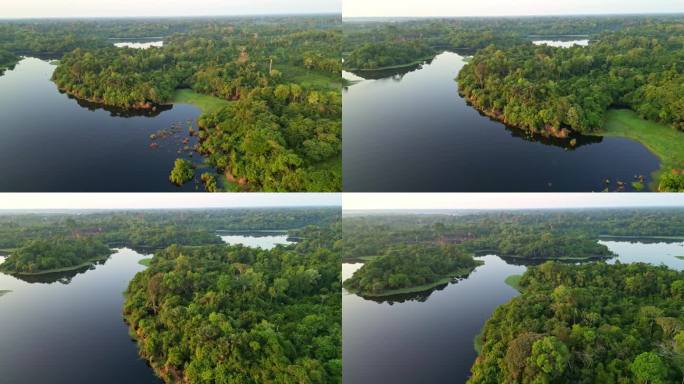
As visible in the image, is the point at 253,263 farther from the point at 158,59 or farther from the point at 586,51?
the point at 586,51

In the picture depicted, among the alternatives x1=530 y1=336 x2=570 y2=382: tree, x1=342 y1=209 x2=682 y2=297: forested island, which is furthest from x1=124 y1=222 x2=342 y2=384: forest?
x1=530 y1=336 x2=570 y2=382: tree

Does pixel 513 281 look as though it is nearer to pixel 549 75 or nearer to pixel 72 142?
pixel 549 75

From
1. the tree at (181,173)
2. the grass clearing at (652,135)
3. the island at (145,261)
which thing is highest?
the grass clearing at (652,135)

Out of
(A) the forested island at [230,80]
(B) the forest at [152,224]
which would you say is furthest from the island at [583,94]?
(B) the forest at [152,224]

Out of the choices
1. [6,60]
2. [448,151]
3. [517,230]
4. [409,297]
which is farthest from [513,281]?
[6,60]

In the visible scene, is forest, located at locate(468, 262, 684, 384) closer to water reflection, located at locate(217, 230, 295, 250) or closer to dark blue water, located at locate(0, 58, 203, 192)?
water reflection, located at locate(217, 230, 295, 250)

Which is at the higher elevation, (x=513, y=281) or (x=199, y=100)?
(x=199, y=100)

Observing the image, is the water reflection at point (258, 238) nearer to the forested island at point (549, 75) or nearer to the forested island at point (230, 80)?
the forested island at point (230, 80)
